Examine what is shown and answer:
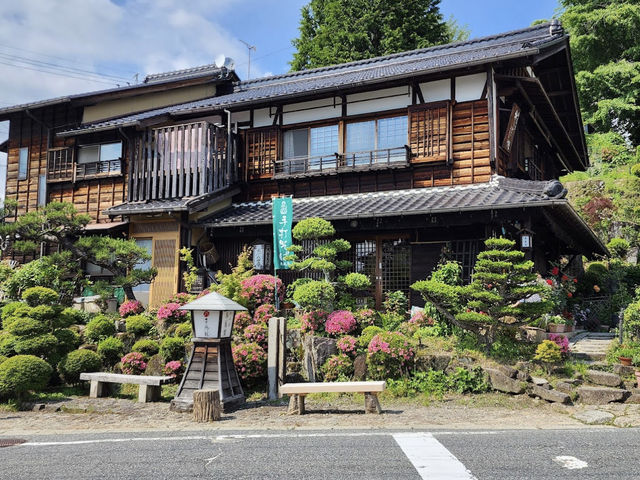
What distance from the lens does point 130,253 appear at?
41.7 ft

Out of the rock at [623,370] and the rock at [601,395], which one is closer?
the rock at [601,395]

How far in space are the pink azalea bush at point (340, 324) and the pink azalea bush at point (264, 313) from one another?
4.66 feet

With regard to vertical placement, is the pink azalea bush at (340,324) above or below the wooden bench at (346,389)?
above

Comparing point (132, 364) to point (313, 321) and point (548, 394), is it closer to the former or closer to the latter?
point (313, 321)

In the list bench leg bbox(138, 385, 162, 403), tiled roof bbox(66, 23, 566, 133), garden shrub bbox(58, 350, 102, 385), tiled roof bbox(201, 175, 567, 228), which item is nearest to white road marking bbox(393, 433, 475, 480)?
bench leg bbox(138, 385, 162, 403)

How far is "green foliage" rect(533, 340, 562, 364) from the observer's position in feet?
31.0

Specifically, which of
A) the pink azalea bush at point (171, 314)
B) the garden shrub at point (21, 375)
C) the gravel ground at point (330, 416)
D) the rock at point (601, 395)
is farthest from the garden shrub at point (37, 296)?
the rock at point (601, 395)

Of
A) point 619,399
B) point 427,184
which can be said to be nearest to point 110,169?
point 427,184

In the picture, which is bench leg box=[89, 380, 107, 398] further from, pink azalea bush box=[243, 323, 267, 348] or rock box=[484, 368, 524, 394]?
rock box=[484, 368, 524, 394]

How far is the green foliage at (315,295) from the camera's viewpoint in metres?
11.0

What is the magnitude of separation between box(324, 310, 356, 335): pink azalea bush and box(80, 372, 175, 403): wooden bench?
3337 mm

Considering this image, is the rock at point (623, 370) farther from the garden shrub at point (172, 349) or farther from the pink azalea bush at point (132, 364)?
the pink azalea bush at point (132, 364)

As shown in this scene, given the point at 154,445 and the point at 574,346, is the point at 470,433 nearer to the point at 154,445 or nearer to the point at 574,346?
the point at 154,445

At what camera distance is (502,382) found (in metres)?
9.16
